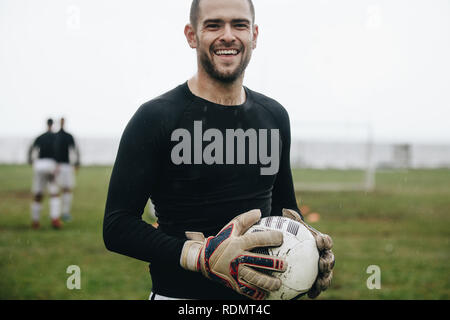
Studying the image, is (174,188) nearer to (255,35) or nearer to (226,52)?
(226,52)

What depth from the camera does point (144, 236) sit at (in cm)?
214

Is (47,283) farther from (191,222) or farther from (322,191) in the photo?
(322,191)

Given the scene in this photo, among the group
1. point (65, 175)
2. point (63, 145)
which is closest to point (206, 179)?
point (63, 145)

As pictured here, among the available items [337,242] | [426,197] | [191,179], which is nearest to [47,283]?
[191,179]

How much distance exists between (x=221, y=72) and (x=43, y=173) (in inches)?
332

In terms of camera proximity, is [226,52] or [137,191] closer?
[137,191]

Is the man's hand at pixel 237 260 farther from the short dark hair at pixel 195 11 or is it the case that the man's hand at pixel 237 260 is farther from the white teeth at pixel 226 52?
the short dark hair at pixel 195 11

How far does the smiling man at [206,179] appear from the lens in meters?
2.08

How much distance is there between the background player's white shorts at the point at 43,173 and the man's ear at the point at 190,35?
803cm

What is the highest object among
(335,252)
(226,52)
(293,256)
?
(226,52)

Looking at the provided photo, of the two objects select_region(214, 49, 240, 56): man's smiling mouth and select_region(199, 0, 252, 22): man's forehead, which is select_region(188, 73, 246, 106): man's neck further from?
select_region(199, 0, 252, 22): man's forehead

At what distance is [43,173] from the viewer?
9.80m

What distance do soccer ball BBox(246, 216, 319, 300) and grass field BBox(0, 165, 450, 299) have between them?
355cm
